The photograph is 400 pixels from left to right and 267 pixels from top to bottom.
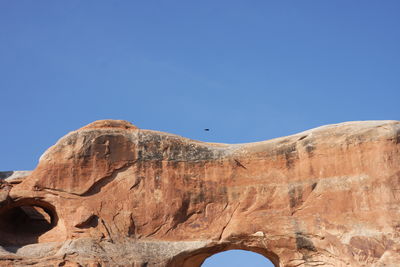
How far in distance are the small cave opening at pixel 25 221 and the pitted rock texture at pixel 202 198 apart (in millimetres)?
72

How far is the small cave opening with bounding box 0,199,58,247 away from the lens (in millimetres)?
22828

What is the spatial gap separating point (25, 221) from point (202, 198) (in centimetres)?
738

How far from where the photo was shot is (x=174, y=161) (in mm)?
23641

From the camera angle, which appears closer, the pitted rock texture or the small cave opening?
the pitted rock texture

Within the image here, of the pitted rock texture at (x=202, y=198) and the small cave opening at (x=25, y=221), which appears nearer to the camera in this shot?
the pitted rock texture at (x=202, y=198)

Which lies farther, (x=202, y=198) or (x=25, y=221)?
(x=25, y=221)

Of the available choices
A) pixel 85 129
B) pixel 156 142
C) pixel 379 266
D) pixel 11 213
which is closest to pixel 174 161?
pixel 156 142

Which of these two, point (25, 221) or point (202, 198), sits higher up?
point (202, 198)

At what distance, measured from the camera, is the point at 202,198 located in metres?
23.4

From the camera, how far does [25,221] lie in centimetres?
2464

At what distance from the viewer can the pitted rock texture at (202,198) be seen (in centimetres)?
2161

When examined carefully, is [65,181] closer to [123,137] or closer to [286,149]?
[123,137]

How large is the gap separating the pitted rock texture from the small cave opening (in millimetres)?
72

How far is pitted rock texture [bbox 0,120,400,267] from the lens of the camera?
2161 cm
